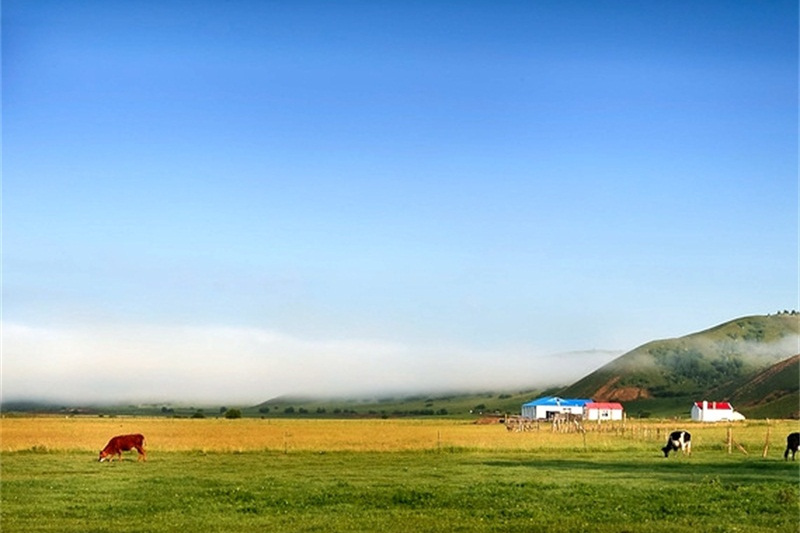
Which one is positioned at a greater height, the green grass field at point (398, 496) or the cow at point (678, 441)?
the cow at point (678, 441)

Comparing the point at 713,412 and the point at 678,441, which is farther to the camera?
the point at 713,412

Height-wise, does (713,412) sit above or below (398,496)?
above

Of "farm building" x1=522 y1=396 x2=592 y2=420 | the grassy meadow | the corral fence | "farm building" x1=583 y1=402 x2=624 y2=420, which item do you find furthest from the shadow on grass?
"farm building" x1=583 y1=402 x2=624 y2=420

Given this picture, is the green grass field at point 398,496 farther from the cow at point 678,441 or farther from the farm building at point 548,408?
the farm building at point 548,408

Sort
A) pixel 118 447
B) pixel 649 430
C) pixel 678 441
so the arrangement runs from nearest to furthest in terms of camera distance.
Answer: pixel 118 447 → pixel 678 441 → pixel 649 430

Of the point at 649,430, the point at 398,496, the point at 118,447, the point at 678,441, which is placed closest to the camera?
the point at 398,496

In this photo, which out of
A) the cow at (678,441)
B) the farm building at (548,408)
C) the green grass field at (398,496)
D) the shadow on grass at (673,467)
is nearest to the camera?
the green grass field at (398,496)

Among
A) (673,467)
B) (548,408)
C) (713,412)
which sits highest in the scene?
(548,408)

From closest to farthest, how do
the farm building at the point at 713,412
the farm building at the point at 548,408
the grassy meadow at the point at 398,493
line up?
the grassy meadow at the point at 398,493
the farm building at the point at 713,412
the farm building at the point at 548,408

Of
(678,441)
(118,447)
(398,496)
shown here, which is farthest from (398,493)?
(678,441)

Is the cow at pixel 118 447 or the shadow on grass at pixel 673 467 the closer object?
the shadow on grass at pixel 673 467

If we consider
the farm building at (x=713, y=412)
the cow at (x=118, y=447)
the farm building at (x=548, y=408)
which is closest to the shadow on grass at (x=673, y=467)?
the cow at (x=118, y=447)

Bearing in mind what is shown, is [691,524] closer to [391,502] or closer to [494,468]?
[391,502]

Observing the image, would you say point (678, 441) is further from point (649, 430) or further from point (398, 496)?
point (649, 430)
